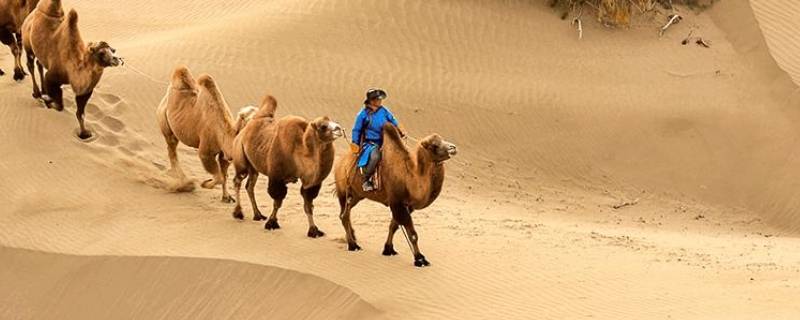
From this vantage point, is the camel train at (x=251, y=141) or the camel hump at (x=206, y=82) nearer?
the camel train at (x=251, y=141)

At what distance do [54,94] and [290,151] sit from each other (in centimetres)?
464

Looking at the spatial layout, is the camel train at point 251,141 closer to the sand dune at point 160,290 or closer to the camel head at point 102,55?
the camel head at point 102,55

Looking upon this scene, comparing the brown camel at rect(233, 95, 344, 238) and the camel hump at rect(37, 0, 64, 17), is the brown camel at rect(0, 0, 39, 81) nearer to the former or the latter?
the camel hump at rect(37, 0, 64, 17)

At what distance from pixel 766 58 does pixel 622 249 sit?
320 inches

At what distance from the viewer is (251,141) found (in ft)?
48.9

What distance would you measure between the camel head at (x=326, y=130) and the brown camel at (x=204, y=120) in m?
1.41

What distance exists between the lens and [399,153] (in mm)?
13766

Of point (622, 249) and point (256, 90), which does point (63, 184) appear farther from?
point (622, 249)

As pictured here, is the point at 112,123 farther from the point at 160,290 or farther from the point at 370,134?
the point at 370,134

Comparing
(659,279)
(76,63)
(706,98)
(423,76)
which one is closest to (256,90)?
(423,76)

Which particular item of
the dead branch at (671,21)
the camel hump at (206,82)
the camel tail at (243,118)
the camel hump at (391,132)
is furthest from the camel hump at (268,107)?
the dead branch at (671,21)

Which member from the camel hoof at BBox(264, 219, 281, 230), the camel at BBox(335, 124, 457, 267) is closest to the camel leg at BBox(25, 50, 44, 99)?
the camel hoof at BBox(264, 219, 281, 230)

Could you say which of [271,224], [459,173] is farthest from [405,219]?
[459,173]

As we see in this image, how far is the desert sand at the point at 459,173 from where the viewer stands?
1390cm
